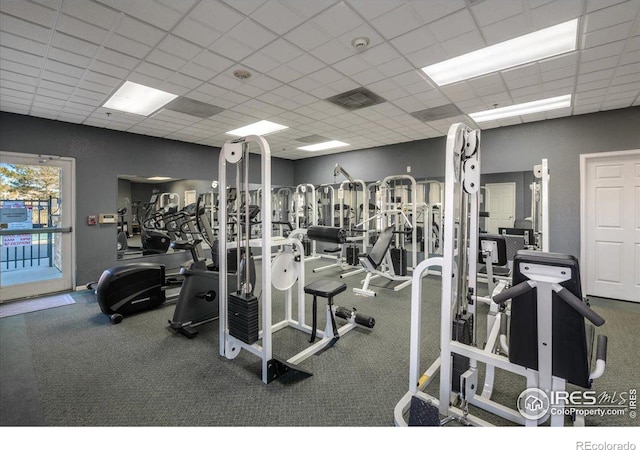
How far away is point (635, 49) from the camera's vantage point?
8.93 feet

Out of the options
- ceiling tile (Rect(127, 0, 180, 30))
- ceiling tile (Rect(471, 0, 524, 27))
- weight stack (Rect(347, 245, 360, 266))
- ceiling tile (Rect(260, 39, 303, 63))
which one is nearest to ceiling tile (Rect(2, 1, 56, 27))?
ceiling tile (Rect(127, 0, 180, 30))

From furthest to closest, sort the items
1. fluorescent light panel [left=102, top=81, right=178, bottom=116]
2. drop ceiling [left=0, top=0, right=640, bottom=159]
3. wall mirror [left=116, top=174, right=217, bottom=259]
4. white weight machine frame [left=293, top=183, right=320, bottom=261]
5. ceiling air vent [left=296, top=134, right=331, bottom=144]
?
white weight machine frame [left=293, top=183, right=320, bottom=261] → ceiling air vent [left=296, top=134, right=331, bottom=144] → wall mirror [left=116, top=174, right=217, bottom=259] → fluorescent light panel [left=102, top=81, right=178, bottom=116] → drop ceiling [left=0, top=0, right=640, bottom=159]

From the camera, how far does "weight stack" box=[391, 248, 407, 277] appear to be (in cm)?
503

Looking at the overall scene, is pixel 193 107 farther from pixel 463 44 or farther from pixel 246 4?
pixel 463 44

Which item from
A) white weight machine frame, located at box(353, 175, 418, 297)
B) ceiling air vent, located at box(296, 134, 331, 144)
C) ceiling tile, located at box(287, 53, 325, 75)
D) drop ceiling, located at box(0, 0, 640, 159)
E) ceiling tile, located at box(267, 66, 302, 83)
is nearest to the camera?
drop ceiling, located at box(0, 0, 640, 159)

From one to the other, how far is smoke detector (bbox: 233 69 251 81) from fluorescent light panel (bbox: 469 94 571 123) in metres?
3.38

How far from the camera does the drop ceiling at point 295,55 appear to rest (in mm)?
2188

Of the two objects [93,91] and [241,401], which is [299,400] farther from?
[93,91]

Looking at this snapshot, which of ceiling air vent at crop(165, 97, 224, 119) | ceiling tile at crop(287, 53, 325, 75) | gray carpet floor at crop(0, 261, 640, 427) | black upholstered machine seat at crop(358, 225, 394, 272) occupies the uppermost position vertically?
ceiling air vent at crop(165, 97, 224, 119)

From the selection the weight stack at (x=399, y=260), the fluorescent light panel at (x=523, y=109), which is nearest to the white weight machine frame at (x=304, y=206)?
the weight stack at (x=399, y=260)

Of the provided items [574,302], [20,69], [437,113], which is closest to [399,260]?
Answer: [437,113]

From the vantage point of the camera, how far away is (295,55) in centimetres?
284

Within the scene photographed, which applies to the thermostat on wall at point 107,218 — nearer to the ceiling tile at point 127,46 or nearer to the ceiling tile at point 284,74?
the ceiling tile at point 127,46

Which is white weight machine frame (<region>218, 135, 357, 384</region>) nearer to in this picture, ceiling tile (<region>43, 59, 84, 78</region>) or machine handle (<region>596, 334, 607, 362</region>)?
machine handle (<region>596, 334, 607, 362</region>)
